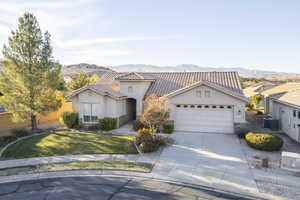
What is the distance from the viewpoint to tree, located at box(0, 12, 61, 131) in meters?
17.1

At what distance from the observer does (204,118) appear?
18.0 m

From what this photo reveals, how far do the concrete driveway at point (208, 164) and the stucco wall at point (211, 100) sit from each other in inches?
99.3

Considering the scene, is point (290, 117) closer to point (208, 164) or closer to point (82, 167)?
point (208, 164)

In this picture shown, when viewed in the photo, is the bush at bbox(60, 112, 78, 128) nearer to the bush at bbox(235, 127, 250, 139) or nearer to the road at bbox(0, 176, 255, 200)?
the road at bbox(0, 176, 255, 200)

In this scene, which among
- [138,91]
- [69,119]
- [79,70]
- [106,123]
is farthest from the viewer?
[79,70]

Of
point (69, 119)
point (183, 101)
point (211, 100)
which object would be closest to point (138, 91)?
point (183, 101)

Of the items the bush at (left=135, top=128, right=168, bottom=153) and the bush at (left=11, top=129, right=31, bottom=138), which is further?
the bush at (left=11, top=129, right=31, bottom=138)

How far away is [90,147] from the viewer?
14.0 meters

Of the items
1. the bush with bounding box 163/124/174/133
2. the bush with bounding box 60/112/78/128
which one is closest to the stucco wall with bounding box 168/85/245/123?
the bush with bounding box 163/124/174/133

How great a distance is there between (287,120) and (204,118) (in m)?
6.87

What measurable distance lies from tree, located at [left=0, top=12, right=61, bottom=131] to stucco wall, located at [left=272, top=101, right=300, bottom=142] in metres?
20.5

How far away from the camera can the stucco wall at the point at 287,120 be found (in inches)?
598

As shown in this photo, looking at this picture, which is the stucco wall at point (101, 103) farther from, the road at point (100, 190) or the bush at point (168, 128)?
the road at point (100, 190)

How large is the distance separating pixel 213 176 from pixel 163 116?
6.84 m
